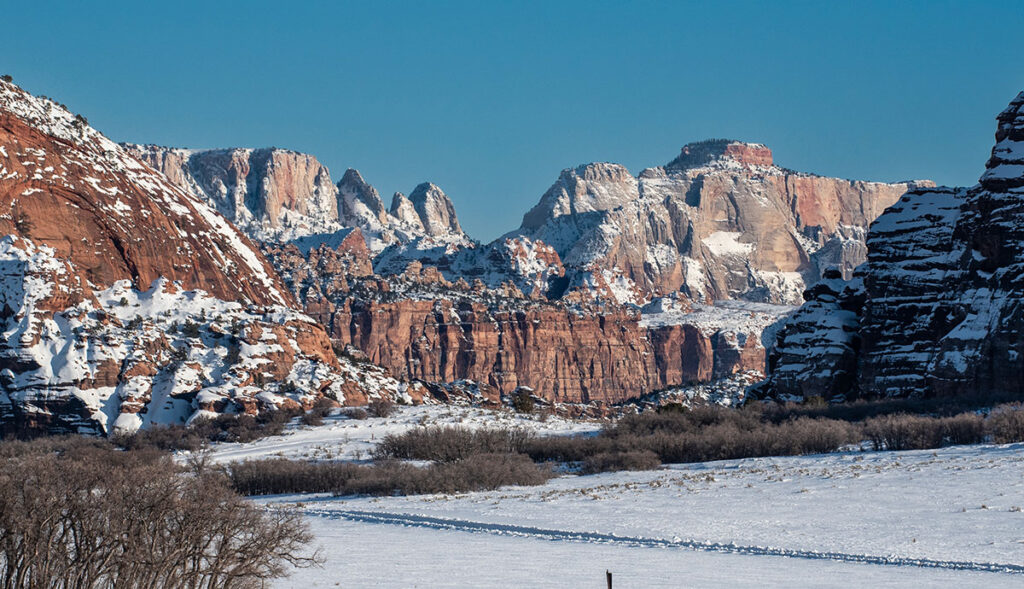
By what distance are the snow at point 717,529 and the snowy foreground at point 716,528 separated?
0.26 feet

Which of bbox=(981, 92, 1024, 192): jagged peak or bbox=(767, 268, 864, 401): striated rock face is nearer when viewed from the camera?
bbox=(981, 92, 1024, 192): jagged peak

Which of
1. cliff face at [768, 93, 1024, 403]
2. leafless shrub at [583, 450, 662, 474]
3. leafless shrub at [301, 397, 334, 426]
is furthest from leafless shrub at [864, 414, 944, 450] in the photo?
leafless shrub at [301, 397, 334, 426]

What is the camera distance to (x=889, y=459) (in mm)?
69250

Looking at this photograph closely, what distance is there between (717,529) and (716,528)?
31 centimetres

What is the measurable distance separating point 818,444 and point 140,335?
67.7 meters

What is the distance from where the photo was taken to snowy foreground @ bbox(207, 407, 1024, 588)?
3528cm

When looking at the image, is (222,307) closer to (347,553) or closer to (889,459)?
(889,459)

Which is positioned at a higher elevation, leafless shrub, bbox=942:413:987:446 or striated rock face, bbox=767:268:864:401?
striated rock face, bbox=767:268:864:401

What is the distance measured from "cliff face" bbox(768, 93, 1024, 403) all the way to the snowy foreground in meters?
34.0

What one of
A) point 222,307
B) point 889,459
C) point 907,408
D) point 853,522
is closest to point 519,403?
point 222,307

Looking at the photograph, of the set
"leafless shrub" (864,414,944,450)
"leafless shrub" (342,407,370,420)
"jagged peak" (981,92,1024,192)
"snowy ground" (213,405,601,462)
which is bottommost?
"leafless shrub" (864,414,944,450)

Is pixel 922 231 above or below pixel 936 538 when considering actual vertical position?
above

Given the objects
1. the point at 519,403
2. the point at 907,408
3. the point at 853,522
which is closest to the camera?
the point at 853,522

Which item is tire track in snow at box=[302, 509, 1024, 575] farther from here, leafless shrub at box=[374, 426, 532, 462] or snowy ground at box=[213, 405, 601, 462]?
snowy ground at box=[213, 405, 601, 462]
